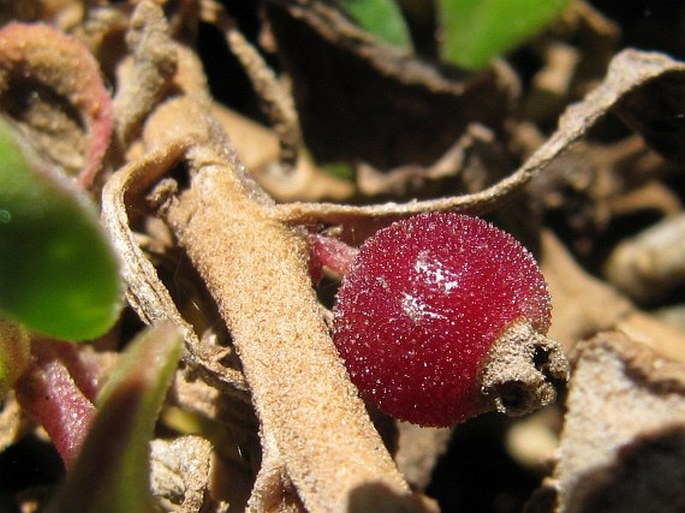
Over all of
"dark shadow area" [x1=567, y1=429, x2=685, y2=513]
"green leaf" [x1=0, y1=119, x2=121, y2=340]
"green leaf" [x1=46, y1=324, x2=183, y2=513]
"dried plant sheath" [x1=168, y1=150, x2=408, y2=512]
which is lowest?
"dark shadow area" [x1=567, y1=429, x2=685, y2=513]

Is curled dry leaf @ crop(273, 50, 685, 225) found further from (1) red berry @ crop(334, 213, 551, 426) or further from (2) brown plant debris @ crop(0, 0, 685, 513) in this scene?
(1) red berry @ crop(334, 213, 551, 426)

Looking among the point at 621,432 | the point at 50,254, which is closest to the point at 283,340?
the point at 50,254

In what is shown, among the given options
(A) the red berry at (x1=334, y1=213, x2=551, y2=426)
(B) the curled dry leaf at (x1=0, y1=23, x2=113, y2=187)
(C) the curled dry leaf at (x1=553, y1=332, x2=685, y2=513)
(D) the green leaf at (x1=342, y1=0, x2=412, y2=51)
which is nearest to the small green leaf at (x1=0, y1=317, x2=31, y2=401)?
(B) the curled dry leaf at (x1=0, y1=23, x2=113, y2=187)

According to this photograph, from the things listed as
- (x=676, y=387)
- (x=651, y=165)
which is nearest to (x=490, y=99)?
(x=651, y=165)

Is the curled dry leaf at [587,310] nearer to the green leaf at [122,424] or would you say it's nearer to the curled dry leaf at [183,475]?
the curled dry leaf at [183,475]

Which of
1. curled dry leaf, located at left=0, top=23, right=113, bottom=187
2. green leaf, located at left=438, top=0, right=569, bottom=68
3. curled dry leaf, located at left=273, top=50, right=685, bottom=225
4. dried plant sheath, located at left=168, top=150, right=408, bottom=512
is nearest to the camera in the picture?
dried plant sheath, located at left=168, top=150, right=408, bottom=512

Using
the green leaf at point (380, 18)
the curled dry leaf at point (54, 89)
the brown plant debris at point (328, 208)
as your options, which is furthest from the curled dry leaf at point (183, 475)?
the green leaf at point (380, 18)

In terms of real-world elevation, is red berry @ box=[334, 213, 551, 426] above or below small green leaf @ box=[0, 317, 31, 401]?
above
